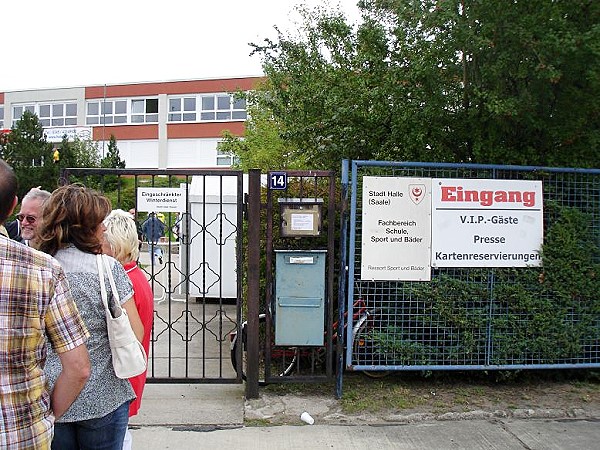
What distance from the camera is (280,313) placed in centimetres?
534

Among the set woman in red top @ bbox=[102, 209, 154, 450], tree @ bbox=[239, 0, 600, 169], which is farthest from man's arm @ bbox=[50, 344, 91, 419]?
tree @ bbox=[239, 0, 600, 169]

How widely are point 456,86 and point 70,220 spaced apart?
4.43 meters

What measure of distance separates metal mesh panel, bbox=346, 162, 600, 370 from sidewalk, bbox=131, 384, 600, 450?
510 millimetres

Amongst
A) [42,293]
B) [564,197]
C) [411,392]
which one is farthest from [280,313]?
[42,293]

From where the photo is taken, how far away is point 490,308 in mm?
5512

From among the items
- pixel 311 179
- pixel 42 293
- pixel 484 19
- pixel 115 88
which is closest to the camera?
pixel 42 293

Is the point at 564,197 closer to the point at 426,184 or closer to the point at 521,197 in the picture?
the point at 521,197

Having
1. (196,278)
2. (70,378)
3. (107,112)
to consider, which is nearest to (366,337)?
(70,378)

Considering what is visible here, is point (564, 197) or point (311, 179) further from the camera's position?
point (311, 179)

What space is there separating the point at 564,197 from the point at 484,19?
5.94 feet

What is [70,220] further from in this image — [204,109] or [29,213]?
[204,109]

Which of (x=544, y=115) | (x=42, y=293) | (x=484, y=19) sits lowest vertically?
(x=42, y=293)

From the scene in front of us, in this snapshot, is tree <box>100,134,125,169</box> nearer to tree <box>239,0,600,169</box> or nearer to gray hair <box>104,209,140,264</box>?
tree <box>239,0,600,169</box>

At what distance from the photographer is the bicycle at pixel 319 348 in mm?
5445
